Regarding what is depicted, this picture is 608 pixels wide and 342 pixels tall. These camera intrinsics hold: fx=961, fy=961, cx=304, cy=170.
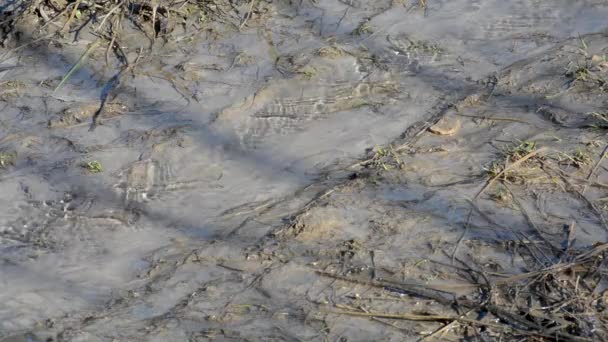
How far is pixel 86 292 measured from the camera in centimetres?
384

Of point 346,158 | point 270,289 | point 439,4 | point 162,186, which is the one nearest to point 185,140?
point 162,186

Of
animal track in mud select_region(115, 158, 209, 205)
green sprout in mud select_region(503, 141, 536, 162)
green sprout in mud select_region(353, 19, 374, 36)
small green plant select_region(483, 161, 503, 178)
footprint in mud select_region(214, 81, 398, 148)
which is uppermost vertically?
green sprout in mud select_region(353, 19, 374, 36)

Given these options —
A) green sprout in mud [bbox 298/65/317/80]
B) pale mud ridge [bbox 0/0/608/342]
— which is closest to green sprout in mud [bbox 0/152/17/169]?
pale mud ridge [bbox 0/0/608/342]

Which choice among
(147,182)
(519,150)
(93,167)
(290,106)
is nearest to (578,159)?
(519,150)

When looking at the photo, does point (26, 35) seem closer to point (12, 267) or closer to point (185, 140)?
point (185, 140)

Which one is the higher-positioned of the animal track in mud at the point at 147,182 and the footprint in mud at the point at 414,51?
the footprint in mud at the point at 414,51

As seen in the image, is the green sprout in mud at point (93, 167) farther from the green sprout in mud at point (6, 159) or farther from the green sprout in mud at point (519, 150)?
the green sprout in mud at point (519, 150)

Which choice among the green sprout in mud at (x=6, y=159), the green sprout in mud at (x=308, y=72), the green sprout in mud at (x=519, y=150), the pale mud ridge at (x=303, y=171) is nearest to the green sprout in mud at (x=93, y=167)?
the pale mud ridge at (x=303, y=171)

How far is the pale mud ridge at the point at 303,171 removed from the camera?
3.68m

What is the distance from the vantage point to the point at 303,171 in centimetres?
442

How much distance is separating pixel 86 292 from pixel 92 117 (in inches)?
51.5

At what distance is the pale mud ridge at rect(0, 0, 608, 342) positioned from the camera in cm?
368

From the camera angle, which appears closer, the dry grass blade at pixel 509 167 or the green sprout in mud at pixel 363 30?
the dry grass blade at pixel 509 167

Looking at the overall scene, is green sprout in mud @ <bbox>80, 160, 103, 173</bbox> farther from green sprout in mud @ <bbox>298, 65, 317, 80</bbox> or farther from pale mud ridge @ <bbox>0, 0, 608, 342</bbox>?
green sprout in mud @ <bbox>298, 65, 317, 80</bbox>
